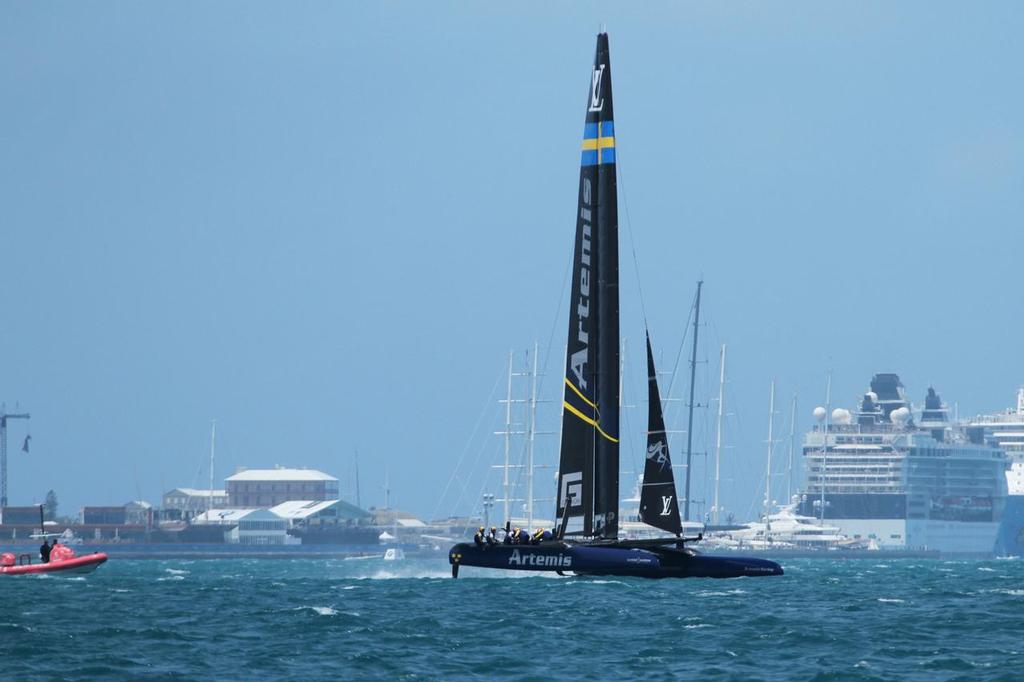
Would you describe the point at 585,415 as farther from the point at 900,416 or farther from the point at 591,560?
the point at 900,416

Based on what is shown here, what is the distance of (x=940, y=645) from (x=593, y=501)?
736 inches

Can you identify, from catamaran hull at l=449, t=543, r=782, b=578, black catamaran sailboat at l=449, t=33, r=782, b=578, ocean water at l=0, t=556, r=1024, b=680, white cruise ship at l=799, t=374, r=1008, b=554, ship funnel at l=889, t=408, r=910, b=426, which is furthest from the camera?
ship funnel at l=889, t=408, r=910, b=426

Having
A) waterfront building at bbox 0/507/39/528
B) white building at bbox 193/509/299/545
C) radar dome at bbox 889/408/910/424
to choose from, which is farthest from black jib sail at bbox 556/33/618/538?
radar dome at bbox 889/408/910/424

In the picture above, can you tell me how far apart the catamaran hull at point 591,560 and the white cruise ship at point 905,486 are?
131m

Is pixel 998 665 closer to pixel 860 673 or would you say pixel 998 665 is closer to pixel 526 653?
pixel 860 673

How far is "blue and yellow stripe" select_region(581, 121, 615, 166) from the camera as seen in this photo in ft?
167

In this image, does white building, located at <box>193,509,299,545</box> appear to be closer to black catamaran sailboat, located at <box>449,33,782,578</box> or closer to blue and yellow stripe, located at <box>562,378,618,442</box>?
black catamaran sailboat, located at <box>449,33,782,578</box>

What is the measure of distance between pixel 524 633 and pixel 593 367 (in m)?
16.5

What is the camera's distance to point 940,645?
32.9 m

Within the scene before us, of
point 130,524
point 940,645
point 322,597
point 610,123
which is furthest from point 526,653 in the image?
point 130,524

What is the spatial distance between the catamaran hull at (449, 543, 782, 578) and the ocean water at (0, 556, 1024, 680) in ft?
1.96

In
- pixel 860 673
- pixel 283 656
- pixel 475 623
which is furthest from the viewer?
pixel 475 623

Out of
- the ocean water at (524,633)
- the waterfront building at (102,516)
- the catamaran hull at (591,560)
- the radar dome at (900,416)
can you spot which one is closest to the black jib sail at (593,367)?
the catamaran hull at (591,560)

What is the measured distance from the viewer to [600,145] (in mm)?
51125
